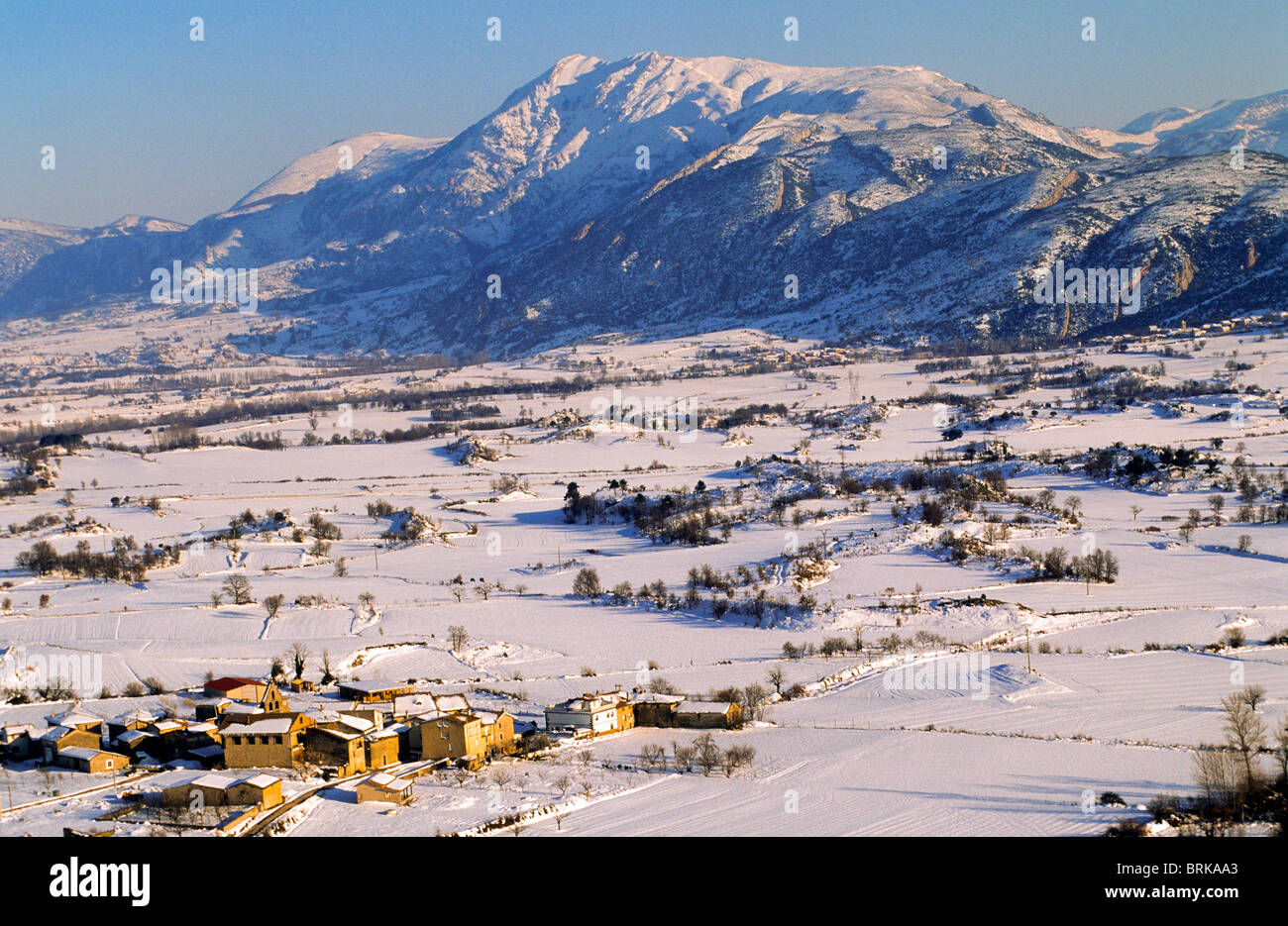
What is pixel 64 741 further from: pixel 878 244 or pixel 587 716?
pixel 878 244

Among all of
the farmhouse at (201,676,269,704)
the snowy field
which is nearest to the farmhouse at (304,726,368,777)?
the snowy field

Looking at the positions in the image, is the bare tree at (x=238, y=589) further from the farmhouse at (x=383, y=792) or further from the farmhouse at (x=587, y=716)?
the farmhouse at (x=383, y=792)

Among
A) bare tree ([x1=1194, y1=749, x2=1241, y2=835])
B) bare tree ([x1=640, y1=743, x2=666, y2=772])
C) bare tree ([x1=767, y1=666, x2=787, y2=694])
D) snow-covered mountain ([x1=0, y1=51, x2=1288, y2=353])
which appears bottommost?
bare tree ([x1=640, y1=743, x2=666, y2=772])

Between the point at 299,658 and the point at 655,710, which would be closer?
the point at 655,710

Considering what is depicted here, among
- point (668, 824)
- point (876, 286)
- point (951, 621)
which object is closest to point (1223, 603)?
point (951, 621)

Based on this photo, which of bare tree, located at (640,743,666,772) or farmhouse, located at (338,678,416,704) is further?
farmhouse, located at (338,678,416,704)

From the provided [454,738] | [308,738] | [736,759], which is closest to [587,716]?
[454,738]

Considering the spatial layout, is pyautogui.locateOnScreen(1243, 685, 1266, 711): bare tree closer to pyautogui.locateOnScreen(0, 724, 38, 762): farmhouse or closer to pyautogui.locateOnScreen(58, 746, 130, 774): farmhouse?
pyautogui.locateOnScreen(58, 746, 130, 774): farmhouse

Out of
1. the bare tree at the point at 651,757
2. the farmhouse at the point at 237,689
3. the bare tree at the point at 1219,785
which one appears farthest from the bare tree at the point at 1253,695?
the farmhouse at the point at 237,689
